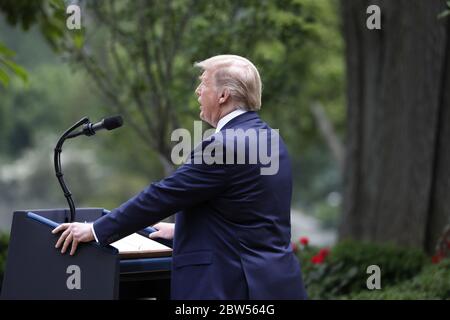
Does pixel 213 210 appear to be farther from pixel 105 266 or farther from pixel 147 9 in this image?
pixel 147 9

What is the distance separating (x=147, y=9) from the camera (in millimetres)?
8508

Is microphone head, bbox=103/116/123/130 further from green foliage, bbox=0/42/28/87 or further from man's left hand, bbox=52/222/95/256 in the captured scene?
green foliage, bbox=0/42/28/87

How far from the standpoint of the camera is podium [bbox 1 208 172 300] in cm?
356

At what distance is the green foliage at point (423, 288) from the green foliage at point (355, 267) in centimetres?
49

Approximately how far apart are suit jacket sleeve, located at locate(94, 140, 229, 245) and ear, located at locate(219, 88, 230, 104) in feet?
0.79

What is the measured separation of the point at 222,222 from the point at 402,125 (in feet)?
18.9

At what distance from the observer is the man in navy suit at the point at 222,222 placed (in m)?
3.55

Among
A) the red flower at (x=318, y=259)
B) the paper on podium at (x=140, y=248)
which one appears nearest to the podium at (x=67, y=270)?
the paper on podium at (x=140, y=248)

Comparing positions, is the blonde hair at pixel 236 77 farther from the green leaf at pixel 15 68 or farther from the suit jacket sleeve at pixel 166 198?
the green leaf at pixel 15 68

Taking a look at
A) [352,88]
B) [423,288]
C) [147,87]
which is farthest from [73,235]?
[352,88]

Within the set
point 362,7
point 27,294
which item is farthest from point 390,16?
point 27,294

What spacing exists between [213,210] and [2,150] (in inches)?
1611

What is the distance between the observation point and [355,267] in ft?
24.9

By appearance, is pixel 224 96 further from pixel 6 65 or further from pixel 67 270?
pixel 6 65
